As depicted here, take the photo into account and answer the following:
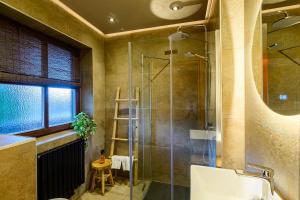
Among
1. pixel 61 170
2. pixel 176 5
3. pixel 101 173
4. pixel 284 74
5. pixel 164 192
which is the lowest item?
pixel 164 192

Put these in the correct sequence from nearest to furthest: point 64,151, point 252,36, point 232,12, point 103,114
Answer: point 252,36 → point 232,12 → point 64,151 → point 103,114

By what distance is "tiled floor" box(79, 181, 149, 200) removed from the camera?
2244 mm

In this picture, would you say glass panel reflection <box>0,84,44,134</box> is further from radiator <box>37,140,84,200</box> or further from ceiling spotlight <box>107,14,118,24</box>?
ceiling spotlight <box>107,14,118,24</box>

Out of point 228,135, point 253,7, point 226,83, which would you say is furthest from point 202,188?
point 253,7

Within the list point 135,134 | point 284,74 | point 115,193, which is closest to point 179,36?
point 135,134

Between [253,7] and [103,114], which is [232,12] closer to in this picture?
[253,7]

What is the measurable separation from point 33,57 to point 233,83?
2116 millimetres

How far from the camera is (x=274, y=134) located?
0.81m

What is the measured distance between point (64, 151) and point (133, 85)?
4.28 ft

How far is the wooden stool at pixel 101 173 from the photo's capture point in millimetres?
2414

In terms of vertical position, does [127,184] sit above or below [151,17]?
below

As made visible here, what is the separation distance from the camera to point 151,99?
253cm

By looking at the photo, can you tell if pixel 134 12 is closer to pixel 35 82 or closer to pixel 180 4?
pixel 180 4

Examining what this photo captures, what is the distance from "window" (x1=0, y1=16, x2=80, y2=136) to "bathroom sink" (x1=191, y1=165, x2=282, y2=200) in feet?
6.33
